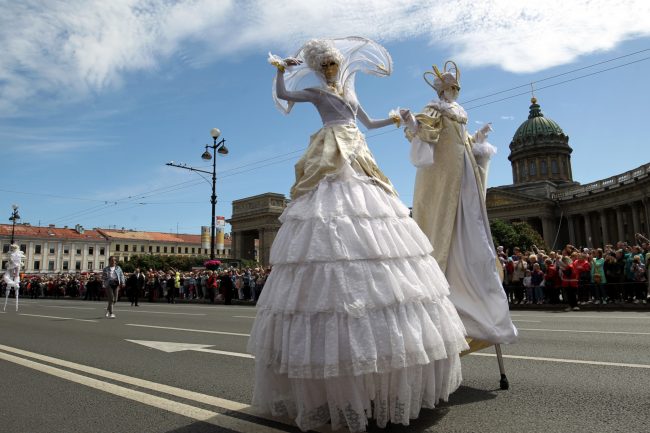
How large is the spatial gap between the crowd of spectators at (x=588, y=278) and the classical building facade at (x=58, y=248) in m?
115

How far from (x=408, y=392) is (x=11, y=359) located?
241 inches

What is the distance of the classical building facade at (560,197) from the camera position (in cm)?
6122

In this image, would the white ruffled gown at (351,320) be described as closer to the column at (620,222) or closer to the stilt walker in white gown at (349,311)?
the stilt walker in white gown at (349,311)

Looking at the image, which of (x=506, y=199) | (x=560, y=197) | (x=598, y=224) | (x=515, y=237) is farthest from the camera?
(x=506, y=199)

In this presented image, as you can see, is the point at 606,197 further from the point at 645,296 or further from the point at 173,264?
the point at 173,264

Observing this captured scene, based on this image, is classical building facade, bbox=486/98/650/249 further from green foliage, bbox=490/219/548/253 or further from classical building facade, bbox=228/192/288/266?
classical building facade, bbox=228/192/288/266

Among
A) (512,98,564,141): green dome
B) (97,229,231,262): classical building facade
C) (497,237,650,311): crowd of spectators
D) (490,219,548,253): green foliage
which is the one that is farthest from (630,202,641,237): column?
(97,229,231,262): classical building facade

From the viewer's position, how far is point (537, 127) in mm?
101438

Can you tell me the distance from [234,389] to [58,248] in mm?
126211

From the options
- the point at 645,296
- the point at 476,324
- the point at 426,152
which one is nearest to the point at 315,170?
the point at 426,152

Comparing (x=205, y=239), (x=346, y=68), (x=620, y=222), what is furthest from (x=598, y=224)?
(x=346, y=68)

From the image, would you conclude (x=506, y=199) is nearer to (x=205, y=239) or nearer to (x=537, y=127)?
(x=537, y=127)

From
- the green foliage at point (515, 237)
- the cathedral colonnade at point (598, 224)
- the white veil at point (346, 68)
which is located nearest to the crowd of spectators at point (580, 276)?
the white veil at point (346, 68)

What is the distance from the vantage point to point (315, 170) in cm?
323
